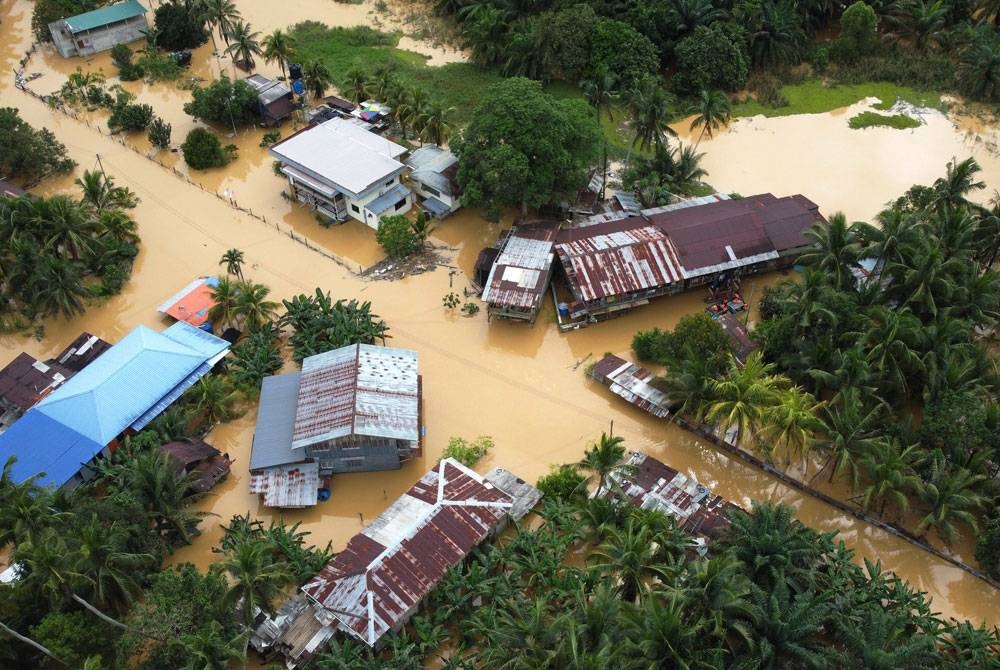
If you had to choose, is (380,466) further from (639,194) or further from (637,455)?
(639,194)

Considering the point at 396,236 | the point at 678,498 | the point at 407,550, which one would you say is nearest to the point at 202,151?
the point at 396,236

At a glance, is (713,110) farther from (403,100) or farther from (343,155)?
(343,155)

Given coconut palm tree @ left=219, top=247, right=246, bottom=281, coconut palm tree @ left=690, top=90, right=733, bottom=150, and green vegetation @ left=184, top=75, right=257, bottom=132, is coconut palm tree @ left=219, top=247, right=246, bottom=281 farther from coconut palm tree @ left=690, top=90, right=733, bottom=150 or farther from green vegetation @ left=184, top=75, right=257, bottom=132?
coconut palm tree @ left=690, top=90, right=733, bottom=150

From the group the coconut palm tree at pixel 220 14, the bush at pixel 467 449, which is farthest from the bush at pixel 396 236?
the coconut palm tree at pixel 220 14

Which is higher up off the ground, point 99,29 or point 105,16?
point 105,16

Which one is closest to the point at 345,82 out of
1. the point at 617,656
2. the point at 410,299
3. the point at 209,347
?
the point at 410,299

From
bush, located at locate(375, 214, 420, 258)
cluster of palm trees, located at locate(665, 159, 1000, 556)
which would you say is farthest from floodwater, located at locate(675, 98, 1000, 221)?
bush, located at locate(375, 214, 420, 258)
